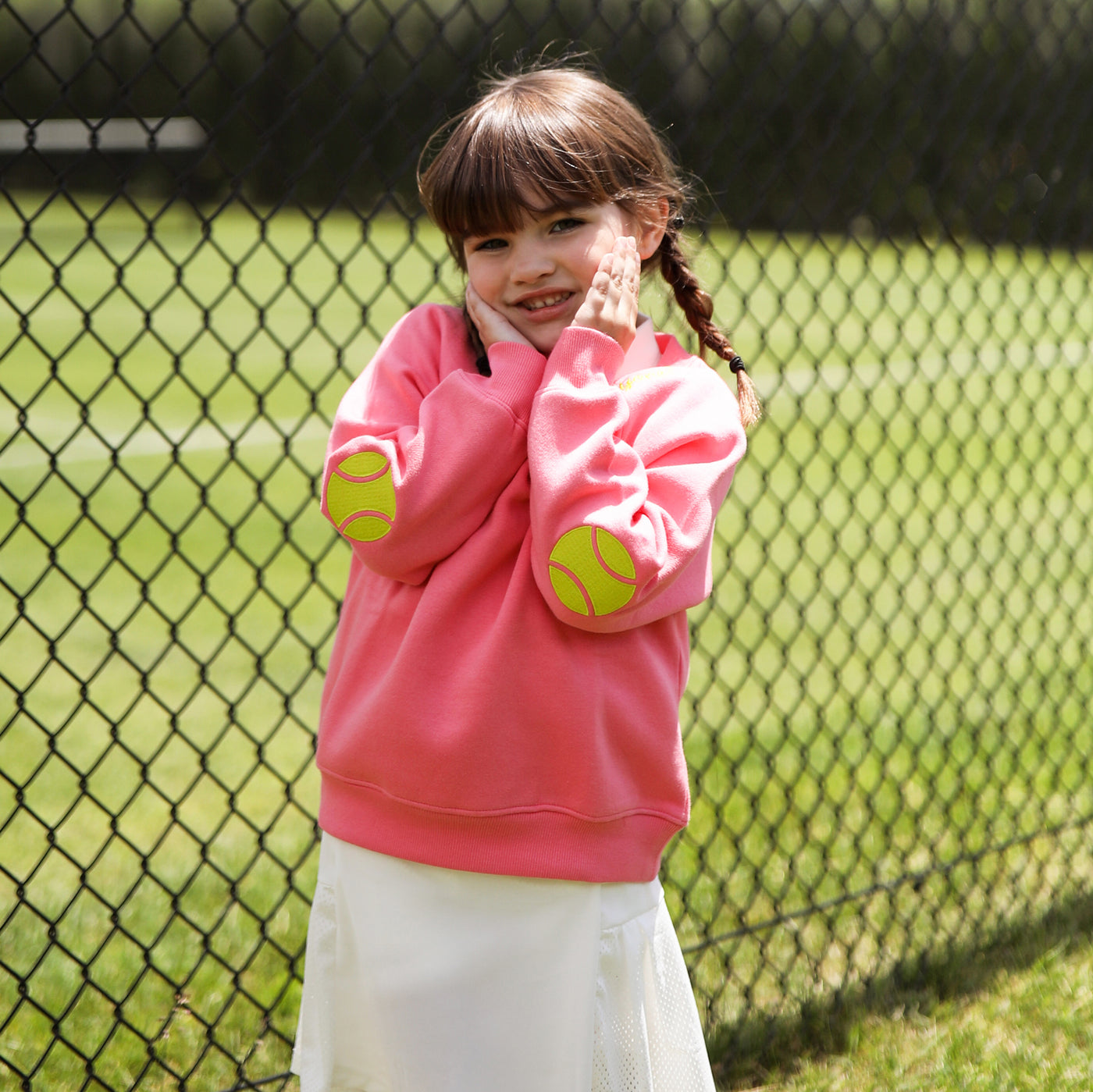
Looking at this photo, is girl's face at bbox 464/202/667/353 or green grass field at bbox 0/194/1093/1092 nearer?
girl's face at bbox 464/202/667/353

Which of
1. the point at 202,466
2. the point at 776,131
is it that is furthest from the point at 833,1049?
the point at 776,131

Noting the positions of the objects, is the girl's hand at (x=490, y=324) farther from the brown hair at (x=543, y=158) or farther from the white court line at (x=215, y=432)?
the white court line at (x=215, y=432)

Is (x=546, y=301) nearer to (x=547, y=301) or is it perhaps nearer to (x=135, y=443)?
(x=547, y=301)

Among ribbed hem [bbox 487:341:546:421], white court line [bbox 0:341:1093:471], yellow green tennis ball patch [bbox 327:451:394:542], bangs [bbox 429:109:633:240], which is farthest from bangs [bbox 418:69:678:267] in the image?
white court line [bbox 0:341:1093:471]

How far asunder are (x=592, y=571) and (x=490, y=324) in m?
0.38

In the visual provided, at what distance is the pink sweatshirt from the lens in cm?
142

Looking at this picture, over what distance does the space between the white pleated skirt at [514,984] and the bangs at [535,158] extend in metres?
0.81

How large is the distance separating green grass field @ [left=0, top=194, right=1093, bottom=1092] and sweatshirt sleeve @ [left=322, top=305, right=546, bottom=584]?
58 cm

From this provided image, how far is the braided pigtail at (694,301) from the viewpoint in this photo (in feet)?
5.62

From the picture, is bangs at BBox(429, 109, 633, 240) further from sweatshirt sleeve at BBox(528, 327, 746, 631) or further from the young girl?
sweatshirt sleeve at BBox(528, 327, 746, 631)

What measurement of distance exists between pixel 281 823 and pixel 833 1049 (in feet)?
5.98

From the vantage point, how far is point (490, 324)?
5.10ft

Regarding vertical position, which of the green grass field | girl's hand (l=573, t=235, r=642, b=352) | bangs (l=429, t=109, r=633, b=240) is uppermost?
bangs (l=429, t=109, r=633, b=240)

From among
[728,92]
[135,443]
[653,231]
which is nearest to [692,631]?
[653,231]
